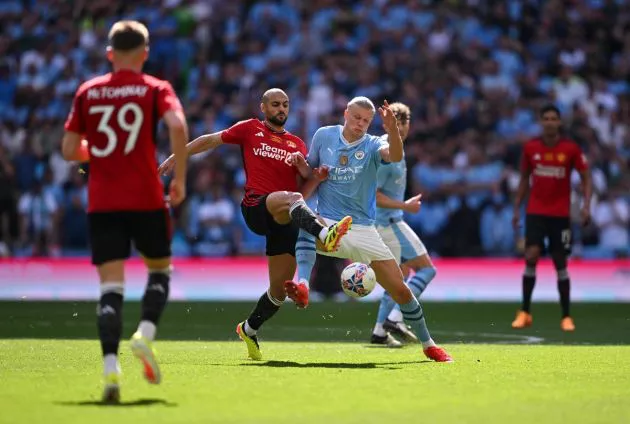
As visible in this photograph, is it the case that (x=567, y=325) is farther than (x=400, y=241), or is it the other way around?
(x=567, y=325)

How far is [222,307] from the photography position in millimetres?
19422

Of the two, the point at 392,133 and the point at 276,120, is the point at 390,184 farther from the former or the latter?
the point at 392,133

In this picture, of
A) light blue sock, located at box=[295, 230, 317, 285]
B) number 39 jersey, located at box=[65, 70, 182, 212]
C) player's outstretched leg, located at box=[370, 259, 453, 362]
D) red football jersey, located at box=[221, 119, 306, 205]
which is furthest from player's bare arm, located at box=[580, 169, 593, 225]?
number 39 jersey, located at box=[65, 70, 182, 212]

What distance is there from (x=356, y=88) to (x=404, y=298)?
45.8 ft

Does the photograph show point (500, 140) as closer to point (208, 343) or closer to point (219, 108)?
point (219, 108)

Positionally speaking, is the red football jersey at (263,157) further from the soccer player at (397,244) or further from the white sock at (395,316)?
the white sock at (395,316)

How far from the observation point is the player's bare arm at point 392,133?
33.7 ft

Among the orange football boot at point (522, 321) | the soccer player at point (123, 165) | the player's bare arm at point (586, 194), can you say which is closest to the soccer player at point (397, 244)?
the orange football boot at point (522, 321)

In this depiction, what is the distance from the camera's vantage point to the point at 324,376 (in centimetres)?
944

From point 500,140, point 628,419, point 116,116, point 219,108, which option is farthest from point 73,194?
point 628,419

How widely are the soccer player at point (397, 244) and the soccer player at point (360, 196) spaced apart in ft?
5.93

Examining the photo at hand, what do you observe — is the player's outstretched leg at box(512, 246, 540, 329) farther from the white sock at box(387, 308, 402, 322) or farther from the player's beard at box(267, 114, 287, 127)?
the player's beard at box(267, 114, 287, 127)

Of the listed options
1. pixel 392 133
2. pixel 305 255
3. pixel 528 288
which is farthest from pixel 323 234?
pixel 528 288

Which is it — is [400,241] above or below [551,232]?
above
